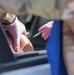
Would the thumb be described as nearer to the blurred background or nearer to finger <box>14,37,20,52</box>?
finger <box>14,37,20,52</box>

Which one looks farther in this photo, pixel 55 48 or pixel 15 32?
pixel 15 32

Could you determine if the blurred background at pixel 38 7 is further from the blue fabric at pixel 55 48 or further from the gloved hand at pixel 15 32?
the gloved hand at pixel 15 32

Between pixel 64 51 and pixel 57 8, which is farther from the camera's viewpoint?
pixel 64 51

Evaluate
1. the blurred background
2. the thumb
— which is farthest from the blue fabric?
the thumb

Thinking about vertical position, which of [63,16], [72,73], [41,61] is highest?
[63,16]

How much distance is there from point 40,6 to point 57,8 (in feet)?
0.14

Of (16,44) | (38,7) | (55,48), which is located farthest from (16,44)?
(38,7)

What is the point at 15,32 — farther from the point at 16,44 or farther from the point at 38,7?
the point at 38,7

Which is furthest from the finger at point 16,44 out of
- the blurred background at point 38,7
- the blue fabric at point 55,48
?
the blurred background at point 38,7

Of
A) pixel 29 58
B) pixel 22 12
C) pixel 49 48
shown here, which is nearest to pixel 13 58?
pixel 29 58

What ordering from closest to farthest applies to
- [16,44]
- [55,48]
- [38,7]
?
[38,7]
[55,48]
[16,44]

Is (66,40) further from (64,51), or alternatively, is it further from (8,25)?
(8,25)

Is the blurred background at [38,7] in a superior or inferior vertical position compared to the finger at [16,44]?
superior

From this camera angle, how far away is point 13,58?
3.80ft
